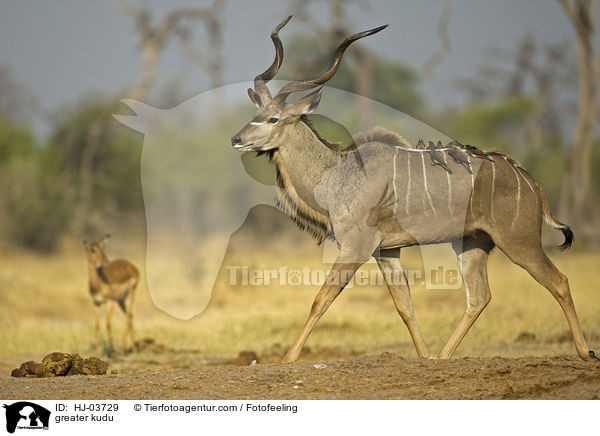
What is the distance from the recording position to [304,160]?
657 cm

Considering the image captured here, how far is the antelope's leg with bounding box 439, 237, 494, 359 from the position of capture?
261 inches

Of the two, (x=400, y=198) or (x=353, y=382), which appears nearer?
(x=353, y=382)

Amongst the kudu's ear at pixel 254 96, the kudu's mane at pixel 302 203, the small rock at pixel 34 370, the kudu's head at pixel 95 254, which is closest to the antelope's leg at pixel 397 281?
the kudu's mane at pixel 302 203

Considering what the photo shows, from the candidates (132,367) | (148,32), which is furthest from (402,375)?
(148,32)

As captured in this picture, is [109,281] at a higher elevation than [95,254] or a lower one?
lower

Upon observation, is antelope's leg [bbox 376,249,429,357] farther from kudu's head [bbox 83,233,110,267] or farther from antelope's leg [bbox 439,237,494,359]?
kudu's head [bbox 83,233,110,267]

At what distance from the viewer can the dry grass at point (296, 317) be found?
900 centimetres

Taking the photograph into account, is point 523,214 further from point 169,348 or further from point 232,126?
point 232,126

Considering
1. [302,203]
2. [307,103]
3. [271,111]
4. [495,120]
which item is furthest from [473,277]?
[495,120]

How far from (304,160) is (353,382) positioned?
201cm

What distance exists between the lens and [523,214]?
21.1ft

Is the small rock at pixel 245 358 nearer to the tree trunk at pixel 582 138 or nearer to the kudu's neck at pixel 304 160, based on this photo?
the kudu's neck at pixel 304 160

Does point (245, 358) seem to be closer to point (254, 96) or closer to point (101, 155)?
point (254, 96)

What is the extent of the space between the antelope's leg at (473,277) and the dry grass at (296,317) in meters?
1.40
